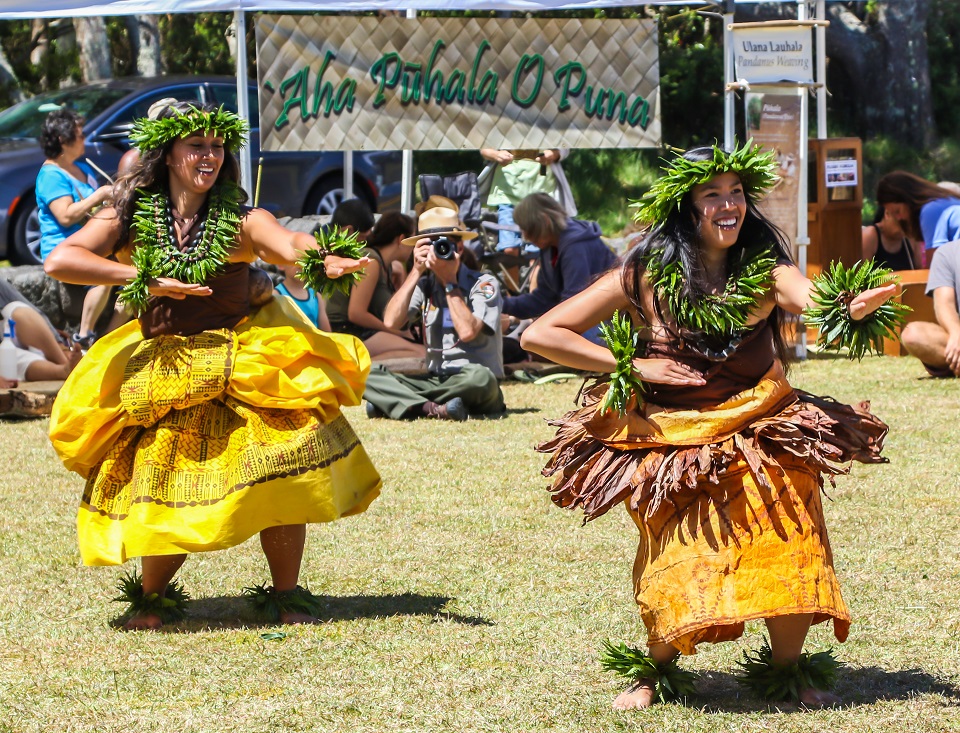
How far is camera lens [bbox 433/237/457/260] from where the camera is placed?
9359 mm

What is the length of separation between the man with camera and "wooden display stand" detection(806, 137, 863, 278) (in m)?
3.57

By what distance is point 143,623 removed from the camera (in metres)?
5.16

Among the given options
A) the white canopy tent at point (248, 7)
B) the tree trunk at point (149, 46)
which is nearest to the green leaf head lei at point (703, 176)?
the white canopy tent at point (248, 7)

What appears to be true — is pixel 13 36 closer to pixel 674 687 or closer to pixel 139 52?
pixel 139 52

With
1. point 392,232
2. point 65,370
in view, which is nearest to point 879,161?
point 392,232

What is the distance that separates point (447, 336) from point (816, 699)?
18.8ft

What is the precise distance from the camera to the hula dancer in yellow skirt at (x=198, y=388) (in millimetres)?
4957

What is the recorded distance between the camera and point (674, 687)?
13.6ft

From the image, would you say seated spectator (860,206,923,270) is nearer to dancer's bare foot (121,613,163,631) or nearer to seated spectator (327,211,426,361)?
seated spectator (327,211,426,361)

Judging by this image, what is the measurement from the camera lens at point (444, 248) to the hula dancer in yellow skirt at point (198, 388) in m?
4.10

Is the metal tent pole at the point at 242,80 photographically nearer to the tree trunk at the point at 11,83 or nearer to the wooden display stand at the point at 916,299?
the wooden display stand at the point at 916,299

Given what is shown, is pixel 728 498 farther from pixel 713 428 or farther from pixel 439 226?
pixel 439 226

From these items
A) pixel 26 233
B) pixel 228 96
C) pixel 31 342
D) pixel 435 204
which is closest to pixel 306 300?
pixel 435 204

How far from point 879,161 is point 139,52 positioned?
12556mm
